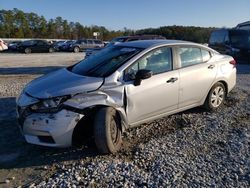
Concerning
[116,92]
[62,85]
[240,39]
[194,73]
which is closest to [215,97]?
[194,73]

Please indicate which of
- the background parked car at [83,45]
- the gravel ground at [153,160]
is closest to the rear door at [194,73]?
the gravel ground at [153,160]

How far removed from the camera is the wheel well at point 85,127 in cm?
429

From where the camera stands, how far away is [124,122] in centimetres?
466

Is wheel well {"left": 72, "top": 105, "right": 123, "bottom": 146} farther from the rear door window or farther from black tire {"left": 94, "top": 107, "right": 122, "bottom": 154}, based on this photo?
the rear door window

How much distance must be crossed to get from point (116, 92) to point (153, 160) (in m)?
1.13

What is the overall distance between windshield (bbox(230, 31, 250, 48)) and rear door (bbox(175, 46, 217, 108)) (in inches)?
445

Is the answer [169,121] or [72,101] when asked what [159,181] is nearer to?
[72,101]

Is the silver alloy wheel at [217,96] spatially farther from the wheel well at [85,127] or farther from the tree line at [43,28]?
the tree line at [43,28]

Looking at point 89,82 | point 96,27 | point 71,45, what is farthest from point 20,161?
point 96,27

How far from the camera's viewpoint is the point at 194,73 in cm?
569

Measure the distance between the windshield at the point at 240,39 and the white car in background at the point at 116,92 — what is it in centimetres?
1126

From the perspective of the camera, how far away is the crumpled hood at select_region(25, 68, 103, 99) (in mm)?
4266

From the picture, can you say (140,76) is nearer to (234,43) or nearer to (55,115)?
(55,115)

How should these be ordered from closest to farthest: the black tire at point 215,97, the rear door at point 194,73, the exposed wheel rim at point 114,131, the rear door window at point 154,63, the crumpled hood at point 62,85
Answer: the crumpled hood at point 62,85
the exposed wheel rim at point 114,131
the rear door window at point 154,63
the rear door at point 194,73
the black tire at point 215,97
